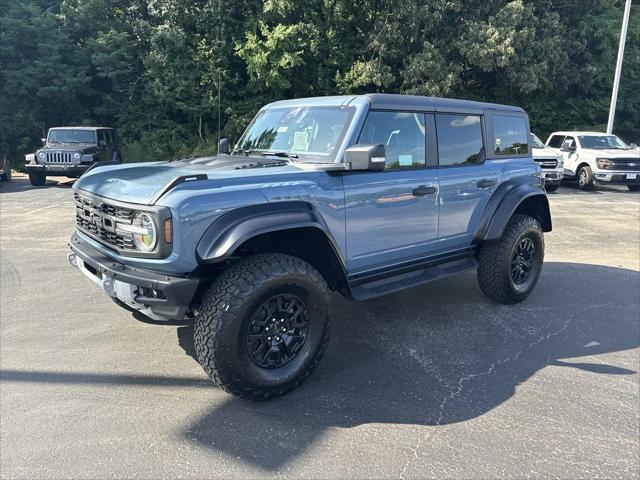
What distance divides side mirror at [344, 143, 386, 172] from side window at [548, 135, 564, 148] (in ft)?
51.6

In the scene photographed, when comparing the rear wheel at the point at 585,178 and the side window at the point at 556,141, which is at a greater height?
the side window at the point at 556,141

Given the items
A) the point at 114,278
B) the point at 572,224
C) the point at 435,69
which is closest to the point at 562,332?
the point at 114,278

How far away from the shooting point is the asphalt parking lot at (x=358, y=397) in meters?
2.71

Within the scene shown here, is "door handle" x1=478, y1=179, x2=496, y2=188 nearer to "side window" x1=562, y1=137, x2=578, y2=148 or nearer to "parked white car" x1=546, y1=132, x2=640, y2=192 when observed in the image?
"parked white car" x1=546, y1=132, x2=640, y2=192

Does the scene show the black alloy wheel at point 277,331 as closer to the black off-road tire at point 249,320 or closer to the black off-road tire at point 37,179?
the black off-road tire at point 249,320

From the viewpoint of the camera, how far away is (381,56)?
20547mm

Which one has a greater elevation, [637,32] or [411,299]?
[637,32]

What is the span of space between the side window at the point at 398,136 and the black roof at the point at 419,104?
59 millimetres

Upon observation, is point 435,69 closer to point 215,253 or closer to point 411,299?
point 411,299

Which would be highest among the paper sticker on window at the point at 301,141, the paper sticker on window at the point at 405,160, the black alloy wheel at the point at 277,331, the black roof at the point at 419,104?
the black roof at the point at 419,104

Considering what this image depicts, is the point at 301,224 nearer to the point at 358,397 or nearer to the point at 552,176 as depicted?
the point at 358,397

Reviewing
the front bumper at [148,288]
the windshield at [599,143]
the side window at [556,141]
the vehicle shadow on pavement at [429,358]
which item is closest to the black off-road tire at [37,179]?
the vehicle shadow on pavement at [429,358]

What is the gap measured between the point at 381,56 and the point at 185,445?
19.9m

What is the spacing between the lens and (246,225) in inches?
122
